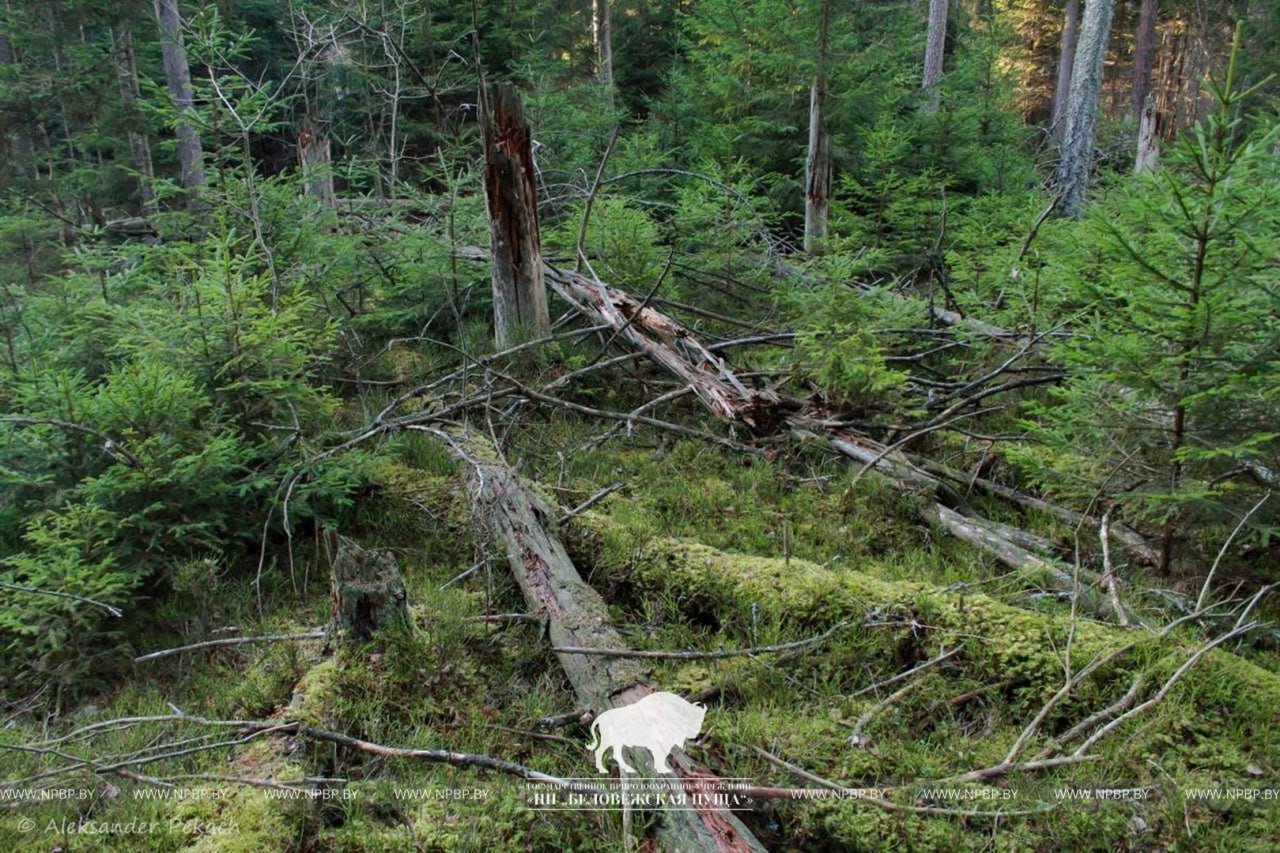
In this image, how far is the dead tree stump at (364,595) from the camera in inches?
131

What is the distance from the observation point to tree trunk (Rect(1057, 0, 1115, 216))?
10.8m

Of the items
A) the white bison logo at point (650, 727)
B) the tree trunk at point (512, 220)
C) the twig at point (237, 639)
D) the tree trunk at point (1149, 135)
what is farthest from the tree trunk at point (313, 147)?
the tree trunk at point (1149, 135)

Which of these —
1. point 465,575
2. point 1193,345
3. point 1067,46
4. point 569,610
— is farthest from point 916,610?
point 1067,46

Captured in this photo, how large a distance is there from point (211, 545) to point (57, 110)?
722 inches

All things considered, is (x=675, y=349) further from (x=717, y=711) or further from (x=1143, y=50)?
(x=1143, y=50)

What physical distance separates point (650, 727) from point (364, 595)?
1.53 meters

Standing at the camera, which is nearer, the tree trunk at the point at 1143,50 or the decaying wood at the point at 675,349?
the decaying wood at the point at 675,349

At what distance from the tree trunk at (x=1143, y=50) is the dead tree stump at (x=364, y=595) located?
22.0 meters

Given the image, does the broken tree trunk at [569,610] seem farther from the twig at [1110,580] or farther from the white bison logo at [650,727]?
the twig at [1110,580]

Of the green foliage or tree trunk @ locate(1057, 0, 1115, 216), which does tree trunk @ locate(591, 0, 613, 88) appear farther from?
the green foliage

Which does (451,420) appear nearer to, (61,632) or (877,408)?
(61,632)

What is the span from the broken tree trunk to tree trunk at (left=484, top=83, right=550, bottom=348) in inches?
88.2

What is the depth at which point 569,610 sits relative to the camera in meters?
3.60

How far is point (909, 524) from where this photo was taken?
488 cm
